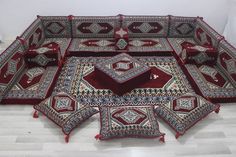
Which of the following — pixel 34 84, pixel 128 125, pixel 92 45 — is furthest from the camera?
pixel 92 45

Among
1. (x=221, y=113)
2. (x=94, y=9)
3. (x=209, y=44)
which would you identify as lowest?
(x=221, y=113)

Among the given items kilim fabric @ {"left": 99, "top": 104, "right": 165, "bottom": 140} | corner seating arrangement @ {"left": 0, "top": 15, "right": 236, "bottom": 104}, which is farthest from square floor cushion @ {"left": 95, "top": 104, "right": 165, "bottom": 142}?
corner seating arrangement @ {"left": 0, "top": 15, "right": 236, "bottom": 104}

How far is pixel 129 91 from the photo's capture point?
2.84m

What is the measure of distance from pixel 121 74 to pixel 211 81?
111 centimetres

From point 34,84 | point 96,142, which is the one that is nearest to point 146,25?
point 34,84

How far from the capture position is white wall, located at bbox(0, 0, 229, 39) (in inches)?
154

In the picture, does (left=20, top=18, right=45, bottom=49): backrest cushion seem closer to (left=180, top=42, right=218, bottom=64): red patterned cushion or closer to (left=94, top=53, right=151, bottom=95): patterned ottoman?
(left=94, top=53, right=151, bottom=95): patterned ottoman

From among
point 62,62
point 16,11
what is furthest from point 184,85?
point 16,11

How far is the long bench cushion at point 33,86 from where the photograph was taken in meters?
2.63

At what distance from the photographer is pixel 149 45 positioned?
3750mm

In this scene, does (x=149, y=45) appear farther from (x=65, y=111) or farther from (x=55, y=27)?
(x=65, y=111)

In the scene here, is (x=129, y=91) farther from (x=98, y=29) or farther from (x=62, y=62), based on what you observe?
(x=98, y=29)

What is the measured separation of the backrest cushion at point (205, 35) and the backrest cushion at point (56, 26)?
79.3 inches

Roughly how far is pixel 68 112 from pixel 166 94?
114 cm
